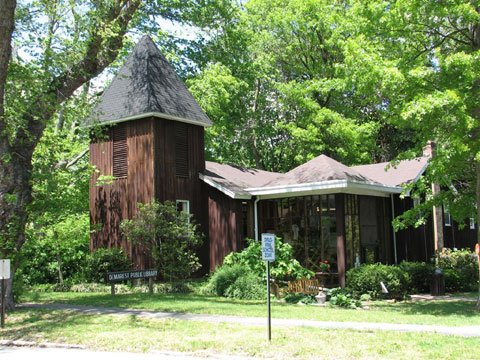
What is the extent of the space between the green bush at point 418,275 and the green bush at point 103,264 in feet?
34.5

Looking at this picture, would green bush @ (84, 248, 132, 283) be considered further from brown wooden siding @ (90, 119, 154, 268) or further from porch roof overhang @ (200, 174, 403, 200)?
porch roof overhang @ (200, 174, 403, 200)

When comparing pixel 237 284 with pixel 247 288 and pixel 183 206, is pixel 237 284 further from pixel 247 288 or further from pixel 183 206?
pixel 183 206

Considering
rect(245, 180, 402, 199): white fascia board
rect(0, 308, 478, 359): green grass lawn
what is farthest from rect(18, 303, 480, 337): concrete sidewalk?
rect(245, 180, 402, 199): white fascia board

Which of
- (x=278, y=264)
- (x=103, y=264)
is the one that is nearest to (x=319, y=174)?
(x=278, y=264)

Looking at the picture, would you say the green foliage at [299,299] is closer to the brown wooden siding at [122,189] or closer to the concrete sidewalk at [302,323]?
the concrete sidewalk at [302,323]

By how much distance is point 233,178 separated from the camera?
24.3m

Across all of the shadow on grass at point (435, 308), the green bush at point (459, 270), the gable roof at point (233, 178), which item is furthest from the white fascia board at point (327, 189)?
the shadow on grass at point (435, 308)

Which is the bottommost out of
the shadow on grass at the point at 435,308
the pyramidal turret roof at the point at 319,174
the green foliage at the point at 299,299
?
the shadow on grass at the point at 435,308

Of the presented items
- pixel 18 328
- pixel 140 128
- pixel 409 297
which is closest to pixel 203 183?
pixel 140 128

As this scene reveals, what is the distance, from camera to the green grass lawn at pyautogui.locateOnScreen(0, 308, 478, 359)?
8922mm

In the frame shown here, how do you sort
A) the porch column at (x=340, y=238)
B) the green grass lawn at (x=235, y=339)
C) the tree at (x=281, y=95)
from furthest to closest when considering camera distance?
the tree at (x=281, y=95), the porch column at (x=340, y=238), the green grass lawn at (x=235, y=339)

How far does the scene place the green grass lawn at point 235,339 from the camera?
29.3 feet

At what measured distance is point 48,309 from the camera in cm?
1472

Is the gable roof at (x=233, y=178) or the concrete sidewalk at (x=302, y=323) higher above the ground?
the gable roof at (x=233, y=178)
